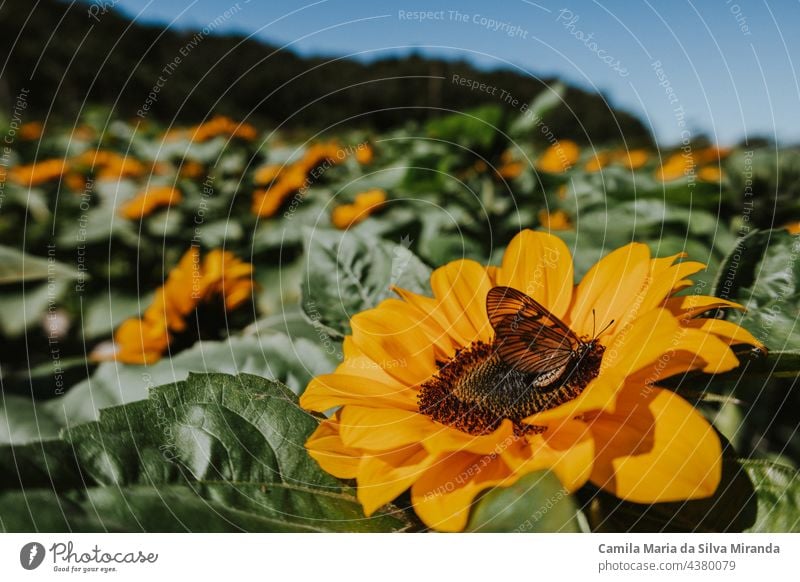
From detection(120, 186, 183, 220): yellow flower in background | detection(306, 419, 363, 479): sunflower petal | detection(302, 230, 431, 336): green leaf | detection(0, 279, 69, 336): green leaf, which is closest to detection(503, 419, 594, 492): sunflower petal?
detection(306, 419, 363, 479): sunflower petal

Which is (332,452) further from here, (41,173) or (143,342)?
(41,173)

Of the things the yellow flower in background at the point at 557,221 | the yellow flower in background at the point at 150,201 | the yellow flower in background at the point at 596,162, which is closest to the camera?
the yellow flower in background at the point at 557,221

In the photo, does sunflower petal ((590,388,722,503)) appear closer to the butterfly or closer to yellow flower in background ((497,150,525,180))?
the butterfly

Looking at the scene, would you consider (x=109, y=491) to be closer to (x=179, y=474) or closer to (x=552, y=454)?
(x=179, y=474)

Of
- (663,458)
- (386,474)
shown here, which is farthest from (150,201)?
(663,458)

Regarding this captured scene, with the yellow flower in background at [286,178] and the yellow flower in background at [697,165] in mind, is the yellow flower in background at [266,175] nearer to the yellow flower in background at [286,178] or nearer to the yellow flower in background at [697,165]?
the yellow flower in background at [286,178]

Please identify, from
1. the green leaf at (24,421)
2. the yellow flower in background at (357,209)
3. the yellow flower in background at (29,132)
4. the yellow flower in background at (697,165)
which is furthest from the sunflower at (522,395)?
the yellow flower in background at (29,132)
